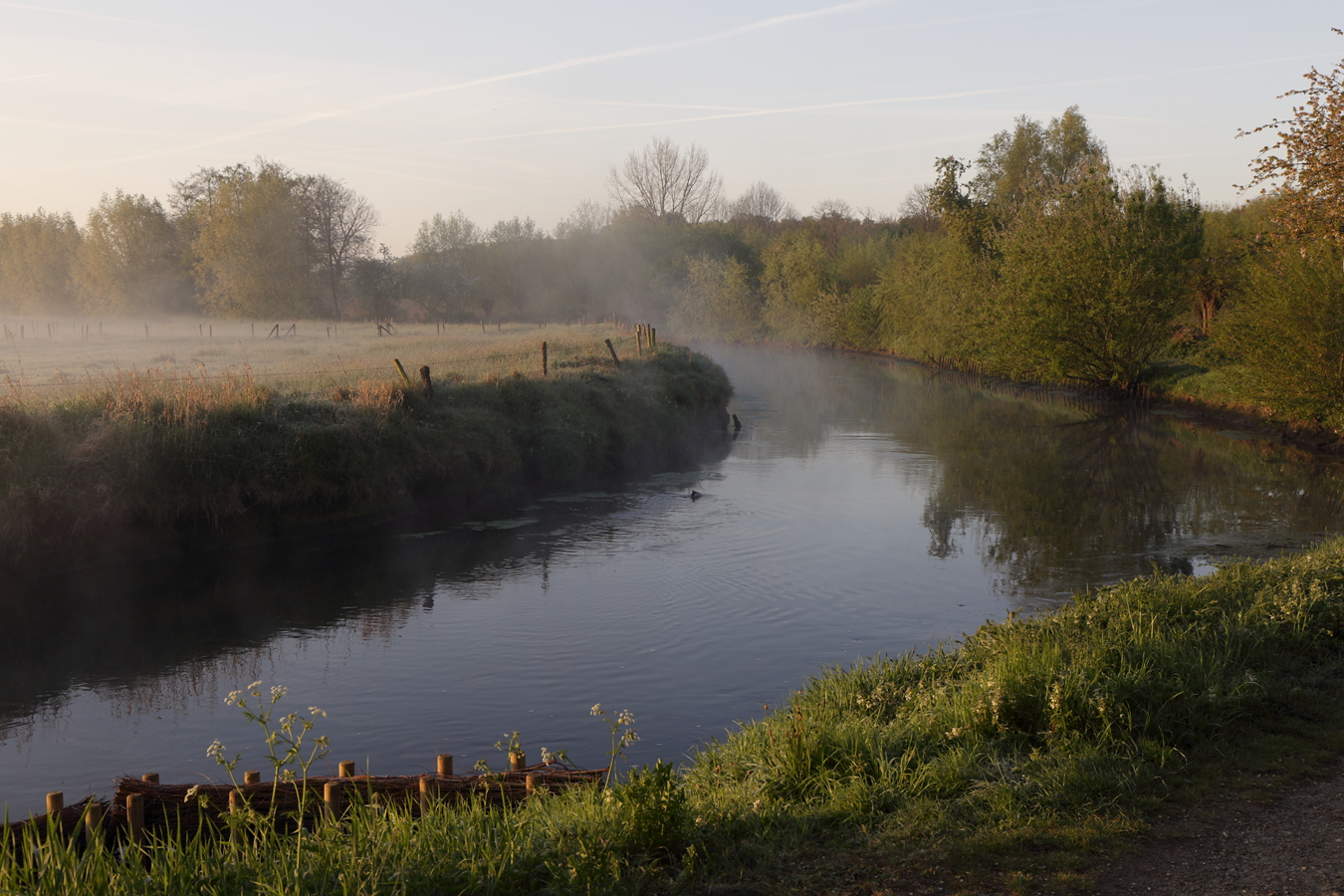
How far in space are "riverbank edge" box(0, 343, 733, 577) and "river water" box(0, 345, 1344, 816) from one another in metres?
0.68

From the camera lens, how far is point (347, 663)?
11.7 metres

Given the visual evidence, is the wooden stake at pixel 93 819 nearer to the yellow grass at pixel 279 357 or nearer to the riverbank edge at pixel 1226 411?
the yellow grass at pixel 279 357

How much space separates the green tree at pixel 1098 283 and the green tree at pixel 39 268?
83.7m

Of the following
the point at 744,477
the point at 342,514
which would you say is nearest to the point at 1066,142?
the point at 744,477

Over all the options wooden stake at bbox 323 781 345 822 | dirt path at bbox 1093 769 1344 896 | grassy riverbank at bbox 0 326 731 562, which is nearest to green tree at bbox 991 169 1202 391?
grassy riverbank at bbox 0 326 731 562

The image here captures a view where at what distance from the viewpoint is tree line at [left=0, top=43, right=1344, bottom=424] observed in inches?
1017

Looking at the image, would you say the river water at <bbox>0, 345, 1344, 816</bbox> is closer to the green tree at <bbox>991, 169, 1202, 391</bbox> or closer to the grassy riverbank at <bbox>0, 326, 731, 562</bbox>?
the grassy riverbank at <bbox>0, 326, 731, 562</bbox>

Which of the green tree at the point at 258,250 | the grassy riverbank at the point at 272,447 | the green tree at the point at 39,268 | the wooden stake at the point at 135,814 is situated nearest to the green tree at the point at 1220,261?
the grassy riverbank at the point at 272,447

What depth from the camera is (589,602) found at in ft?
45.7

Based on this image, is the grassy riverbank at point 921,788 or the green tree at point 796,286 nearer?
the grassy riverbank at point 921,788

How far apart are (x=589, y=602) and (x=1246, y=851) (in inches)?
397

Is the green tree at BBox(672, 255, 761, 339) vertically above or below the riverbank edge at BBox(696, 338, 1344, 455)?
above

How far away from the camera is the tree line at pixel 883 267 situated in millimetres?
25828

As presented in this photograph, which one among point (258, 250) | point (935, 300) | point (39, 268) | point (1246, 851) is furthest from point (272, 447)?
point (39, 268)
